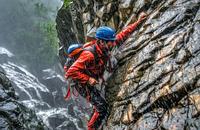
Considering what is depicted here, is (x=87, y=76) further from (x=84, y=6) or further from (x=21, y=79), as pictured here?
(x=21, y=79)

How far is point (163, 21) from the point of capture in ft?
28.5

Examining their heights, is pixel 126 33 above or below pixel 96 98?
above

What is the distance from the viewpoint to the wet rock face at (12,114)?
13080 mm

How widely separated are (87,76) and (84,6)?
23.0 ft

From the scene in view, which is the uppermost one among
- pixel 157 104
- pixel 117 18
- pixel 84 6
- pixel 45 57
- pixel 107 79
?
pixel 45 57

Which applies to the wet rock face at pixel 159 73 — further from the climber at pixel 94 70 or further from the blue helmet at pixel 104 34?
the blue helmet at pixel 104 34

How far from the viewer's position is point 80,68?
8570 mm

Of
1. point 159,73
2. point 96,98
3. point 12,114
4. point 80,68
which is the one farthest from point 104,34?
point 12,114

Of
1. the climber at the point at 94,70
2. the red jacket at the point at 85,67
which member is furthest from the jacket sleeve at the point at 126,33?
the red jacket at the point at 85,67

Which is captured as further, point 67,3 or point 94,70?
point 67,3

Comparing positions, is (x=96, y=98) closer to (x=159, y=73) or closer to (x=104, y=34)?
(x=104, y=34)

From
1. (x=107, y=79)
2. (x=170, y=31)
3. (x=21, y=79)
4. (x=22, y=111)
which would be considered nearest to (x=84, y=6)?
(x=22, y=111)

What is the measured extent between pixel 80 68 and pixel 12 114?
6272 millimetres

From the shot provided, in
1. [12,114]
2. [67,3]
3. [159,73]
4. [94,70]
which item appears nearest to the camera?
[159,73]
